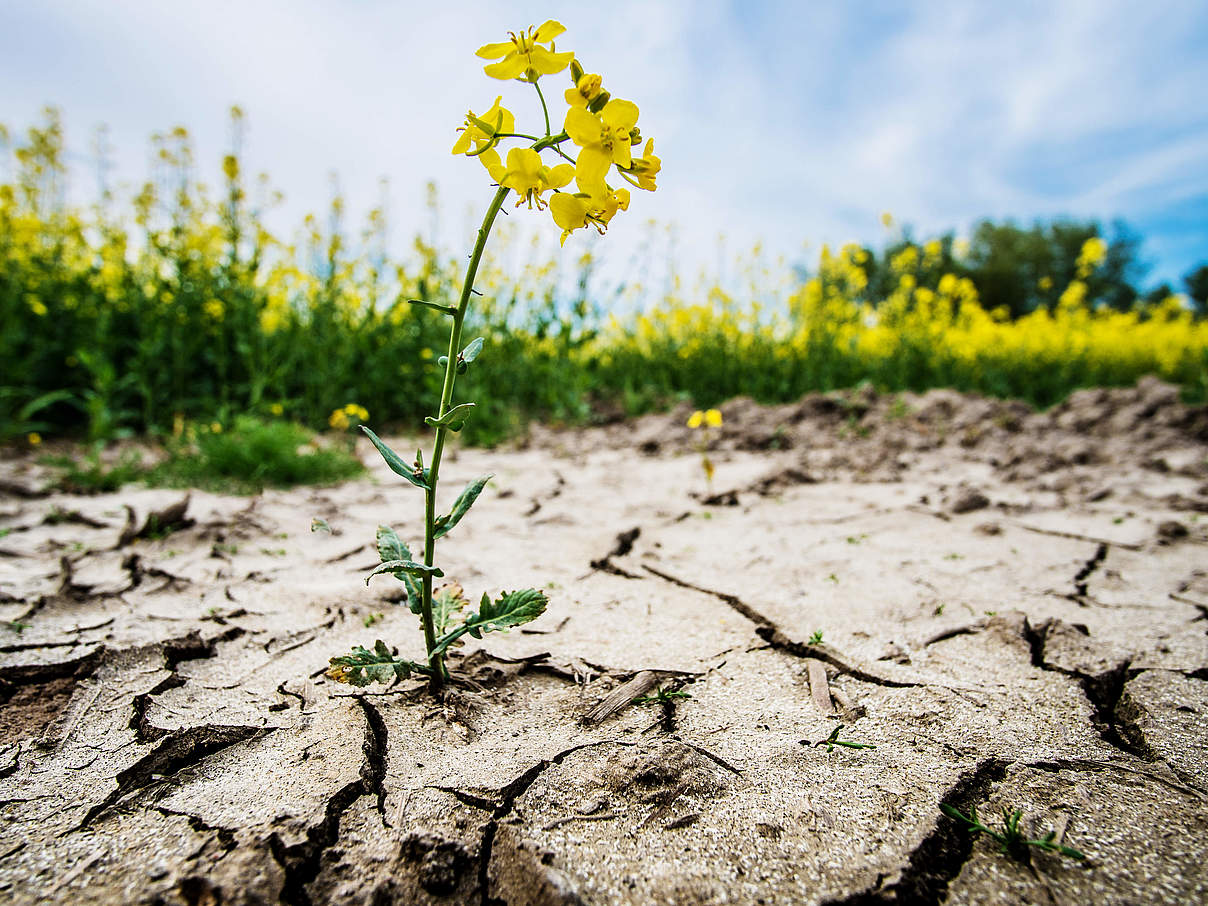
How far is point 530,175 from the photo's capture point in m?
0.90

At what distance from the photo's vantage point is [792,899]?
2.43 feet

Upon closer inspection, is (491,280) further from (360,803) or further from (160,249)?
(360,803)

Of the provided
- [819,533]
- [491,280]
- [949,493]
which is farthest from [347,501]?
[491,280]

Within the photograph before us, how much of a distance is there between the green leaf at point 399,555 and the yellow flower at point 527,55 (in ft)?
2.31

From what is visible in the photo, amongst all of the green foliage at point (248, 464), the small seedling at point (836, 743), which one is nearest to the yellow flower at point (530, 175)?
the small seedling at point (836, 743)

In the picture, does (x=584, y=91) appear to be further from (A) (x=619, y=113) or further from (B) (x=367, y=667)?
(B) (x=367, y=667)

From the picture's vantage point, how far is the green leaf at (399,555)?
3.41 feet

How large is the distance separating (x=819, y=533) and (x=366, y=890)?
6.27 ft

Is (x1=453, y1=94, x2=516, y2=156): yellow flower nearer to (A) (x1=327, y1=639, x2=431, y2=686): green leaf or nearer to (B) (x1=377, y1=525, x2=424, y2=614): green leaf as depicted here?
(B) (x1=377, y1=525, x2=424, y2=614): green leaf

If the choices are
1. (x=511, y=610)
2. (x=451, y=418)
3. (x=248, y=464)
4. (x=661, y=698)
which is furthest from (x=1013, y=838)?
(x=248, y=464)

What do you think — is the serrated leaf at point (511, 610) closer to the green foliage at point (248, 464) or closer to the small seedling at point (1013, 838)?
the small seedling at point (1013, 838)

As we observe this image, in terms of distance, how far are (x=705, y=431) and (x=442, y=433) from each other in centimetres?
335

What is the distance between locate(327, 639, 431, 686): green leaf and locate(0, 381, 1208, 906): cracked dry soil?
0.24ft

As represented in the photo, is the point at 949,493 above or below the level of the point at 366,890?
above
